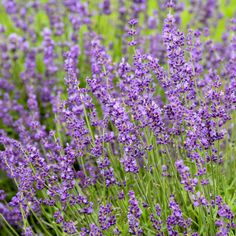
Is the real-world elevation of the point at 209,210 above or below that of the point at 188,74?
below

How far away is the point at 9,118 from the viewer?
15.5ft

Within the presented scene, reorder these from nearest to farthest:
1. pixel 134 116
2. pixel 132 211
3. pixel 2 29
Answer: pixel 132 211 < pixel 134 116 < pixel 2 29

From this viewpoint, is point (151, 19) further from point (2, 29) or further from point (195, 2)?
point (2, 29)

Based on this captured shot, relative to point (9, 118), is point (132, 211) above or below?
below

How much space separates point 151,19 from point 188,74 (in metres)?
2.99

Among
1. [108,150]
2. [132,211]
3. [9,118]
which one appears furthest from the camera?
[9,118]

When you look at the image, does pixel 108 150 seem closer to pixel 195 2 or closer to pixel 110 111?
pixel 110 111

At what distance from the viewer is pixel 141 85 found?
2900 millimetres

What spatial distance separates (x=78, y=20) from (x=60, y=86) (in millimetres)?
692

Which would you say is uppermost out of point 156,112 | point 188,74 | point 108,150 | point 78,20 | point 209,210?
point 78,20

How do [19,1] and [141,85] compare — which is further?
[19,1]

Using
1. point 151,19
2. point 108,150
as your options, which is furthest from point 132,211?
point 151,19

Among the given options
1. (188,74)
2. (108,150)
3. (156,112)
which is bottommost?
(108,150)

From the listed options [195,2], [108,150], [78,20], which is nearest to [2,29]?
[78,20]
